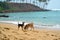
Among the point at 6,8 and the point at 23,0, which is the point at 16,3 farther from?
the point at 6,8

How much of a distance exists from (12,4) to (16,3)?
641cm

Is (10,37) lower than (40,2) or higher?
higher

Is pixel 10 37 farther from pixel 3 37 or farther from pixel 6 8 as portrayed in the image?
pixel 6 8

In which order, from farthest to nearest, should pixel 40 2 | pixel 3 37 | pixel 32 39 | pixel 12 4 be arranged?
1. pixel 40 2
2. pixel 12 4
3. pixel 32 39
4. pixel 3 37

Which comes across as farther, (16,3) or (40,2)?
(40,2)

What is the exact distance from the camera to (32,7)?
128 metres

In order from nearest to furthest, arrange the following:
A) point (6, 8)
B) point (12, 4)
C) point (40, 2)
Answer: point (6, 8)
point (12, 4)
point (40, 2)

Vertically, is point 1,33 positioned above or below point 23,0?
above

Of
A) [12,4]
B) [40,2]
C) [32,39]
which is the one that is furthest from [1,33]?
[40,2]

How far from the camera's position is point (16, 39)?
1007 centimetres

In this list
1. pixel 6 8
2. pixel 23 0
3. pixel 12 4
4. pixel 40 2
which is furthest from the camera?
pixel 40 2

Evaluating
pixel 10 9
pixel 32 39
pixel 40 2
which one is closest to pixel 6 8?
pixel 10 9

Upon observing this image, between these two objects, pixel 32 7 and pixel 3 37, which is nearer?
pixel 3 37

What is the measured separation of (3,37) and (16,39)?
0.66 m
